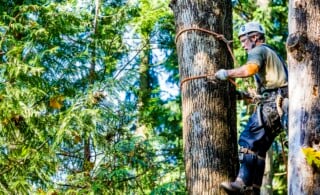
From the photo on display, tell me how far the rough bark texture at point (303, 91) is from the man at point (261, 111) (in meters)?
0.61

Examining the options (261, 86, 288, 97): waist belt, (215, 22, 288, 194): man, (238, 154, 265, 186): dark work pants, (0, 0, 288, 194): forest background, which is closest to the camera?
(238, 154, 265, 186): dark work pants

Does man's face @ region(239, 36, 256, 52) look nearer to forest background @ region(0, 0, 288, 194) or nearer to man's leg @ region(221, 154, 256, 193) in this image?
forest background @ region(0, 0, 288, 194)

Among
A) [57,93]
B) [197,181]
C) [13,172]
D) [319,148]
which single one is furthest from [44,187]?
[319,148]

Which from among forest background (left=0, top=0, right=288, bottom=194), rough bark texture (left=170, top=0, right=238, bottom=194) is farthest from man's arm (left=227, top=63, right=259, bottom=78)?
forest background (left=0, top=0, right=288, bottom=194)

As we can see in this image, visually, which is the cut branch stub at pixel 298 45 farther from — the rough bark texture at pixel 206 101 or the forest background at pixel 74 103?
the forest background at pixel 74 103

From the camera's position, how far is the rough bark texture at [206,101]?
3945mm

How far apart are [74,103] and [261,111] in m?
2.40

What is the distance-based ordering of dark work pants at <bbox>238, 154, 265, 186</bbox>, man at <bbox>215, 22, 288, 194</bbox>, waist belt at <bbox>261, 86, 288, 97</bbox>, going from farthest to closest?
1. waist belt at <bbox>261, 86, 288, 97</bbox>
2. man at <bbox>215, 22, 288, 194</bbox>
3. dark work pants at <bbox>238, 154, 265, 186</bbox>

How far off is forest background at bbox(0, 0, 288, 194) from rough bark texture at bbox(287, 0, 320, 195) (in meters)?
1.70

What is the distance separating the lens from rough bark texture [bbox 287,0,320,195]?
3.36 meters

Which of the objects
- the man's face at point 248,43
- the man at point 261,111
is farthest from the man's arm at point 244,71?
the man's face at point 248,43

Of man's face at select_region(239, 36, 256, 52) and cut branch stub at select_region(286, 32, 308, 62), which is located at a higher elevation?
man's face at select_region(239, 36, 256, 52)

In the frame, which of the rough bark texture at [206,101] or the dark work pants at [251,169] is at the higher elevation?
the rough bark texture at [206,101]

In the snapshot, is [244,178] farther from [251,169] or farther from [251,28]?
[251,28]
